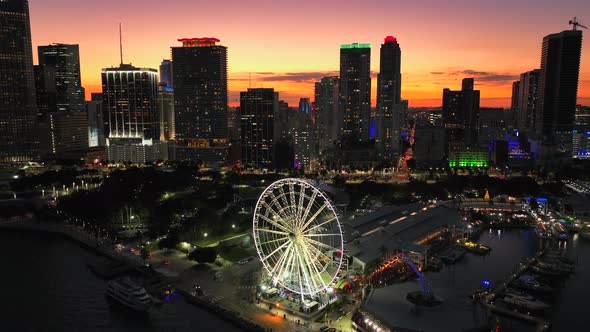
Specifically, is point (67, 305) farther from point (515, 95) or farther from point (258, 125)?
point (515, 95)

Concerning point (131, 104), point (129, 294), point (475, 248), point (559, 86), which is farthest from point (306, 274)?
point (559, 86)

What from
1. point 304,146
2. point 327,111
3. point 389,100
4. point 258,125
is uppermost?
point 389,100

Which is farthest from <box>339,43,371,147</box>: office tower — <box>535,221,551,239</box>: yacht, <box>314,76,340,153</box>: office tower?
<box>535,221,551,239</box>: yacht

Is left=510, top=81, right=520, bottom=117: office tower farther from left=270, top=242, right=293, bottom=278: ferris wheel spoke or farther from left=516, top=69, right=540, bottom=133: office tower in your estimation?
left=270, top=242, right=293, bottom=278: ferris wheel spoke

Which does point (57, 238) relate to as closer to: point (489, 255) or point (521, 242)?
Result: point (489, 255)

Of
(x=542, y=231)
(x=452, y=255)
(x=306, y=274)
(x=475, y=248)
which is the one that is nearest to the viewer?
(x=306, y=274)

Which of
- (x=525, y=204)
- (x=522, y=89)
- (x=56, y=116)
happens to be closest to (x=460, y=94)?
(x=522, y=89)
